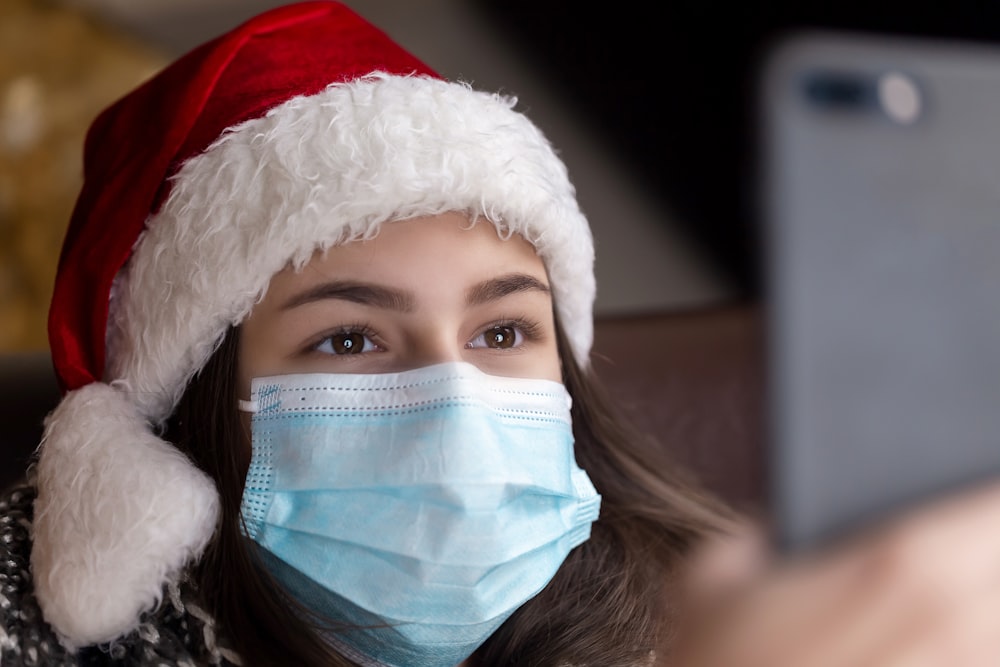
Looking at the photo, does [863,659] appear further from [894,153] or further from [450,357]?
[450,357]

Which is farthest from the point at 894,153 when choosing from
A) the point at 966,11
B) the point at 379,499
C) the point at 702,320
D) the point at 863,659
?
the point at 966,11

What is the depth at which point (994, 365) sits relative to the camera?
638mm

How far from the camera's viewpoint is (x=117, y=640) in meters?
0.88

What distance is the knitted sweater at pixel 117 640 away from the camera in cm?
82

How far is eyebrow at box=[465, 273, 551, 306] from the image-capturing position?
0.92 meters

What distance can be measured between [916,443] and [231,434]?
Result: 2.01 feet

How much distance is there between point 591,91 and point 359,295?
5.42 ft

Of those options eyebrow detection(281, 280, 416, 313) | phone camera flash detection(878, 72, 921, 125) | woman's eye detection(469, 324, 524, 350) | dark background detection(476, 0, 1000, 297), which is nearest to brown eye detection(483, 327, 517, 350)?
woman's eye detection(469, 324, 524, 350)

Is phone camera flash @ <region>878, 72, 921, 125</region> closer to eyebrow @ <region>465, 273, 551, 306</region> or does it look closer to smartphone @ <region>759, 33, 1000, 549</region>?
smartphone @ <region>759, 33, 1000, 549</region>

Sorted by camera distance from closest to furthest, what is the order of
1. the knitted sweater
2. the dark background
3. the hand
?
1. the hand
2. the knitted sweater
3. the dark background

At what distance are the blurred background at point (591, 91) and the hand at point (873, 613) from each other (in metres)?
1.30

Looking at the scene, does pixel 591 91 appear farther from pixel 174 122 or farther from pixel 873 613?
pixel 873 613

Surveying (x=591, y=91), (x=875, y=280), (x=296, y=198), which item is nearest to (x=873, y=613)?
(x=875, y=280)

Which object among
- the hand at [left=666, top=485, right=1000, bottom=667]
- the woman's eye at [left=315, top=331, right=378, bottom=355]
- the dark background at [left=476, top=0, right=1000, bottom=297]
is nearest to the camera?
the hand at [left=666, top=485, right=1000, bottom=667]
